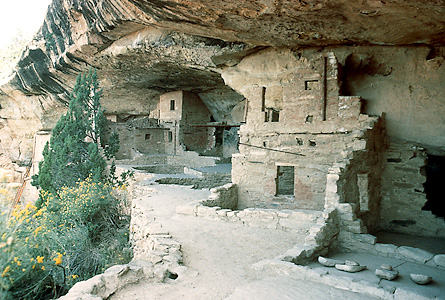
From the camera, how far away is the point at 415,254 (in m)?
4.19

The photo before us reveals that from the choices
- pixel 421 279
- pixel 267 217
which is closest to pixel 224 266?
pixel 267 217

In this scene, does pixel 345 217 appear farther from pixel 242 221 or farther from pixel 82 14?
pixel 82 14

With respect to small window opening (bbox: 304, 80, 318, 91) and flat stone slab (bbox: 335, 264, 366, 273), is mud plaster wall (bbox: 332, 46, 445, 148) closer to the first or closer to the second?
small window opening (bbox: 304, 80, 318, 91)

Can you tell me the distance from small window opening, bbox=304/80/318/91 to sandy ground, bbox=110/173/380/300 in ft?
10.2

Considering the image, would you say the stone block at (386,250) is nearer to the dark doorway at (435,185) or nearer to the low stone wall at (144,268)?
the low stone wall at (144,268)

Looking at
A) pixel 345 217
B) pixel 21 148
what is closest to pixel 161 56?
pixel 345 217

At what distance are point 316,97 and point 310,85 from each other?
302 millimetres

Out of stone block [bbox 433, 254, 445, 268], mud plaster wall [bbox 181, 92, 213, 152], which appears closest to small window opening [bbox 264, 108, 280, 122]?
stone block [bbox 433, 254, 445, 268]

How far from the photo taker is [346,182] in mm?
5465

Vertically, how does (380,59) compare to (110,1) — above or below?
below

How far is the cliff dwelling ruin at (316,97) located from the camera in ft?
16.5

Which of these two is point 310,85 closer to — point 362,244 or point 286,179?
point 286,179

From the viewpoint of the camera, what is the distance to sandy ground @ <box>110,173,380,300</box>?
9.85 ft

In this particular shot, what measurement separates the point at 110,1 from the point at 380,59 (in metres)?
5.75
